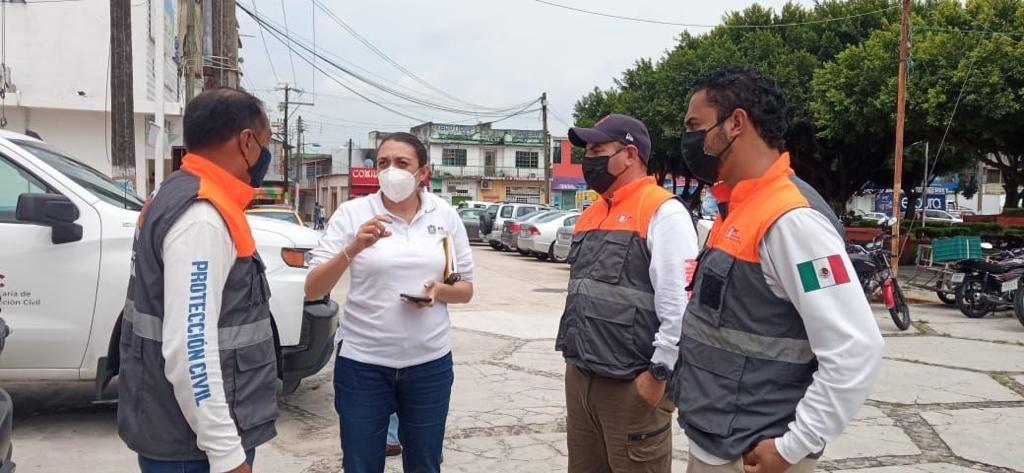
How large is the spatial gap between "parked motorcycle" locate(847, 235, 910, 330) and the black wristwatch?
780 cm

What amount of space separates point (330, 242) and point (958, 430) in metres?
4.57

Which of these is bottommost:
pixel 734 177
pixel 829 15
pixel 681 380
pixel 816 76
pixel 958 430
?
pixel 958 430

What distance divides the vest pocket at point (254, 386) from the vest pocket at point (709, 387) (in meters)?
1.19

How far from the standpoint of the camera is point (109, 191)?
514 cm

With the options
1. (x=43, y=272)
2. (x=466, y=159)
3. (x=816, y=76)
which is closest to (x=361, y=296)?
(x=43, y=272)

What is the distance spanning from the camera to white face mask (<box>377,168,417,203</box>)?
328 cm

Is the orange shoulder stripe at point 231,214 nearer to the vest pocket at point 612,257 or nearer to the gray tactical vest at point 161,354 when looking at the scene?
the gray tactical vest at point 161,354

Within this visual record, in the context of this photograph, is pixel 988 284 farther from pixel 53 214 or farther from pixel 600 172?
pixel 53 214

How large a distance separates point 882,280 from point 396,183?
28.2 ft

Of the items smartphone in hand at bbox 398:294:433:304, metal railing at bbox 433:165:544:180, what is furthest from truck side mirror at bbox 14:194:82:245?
metal railing at bbox 433:165:544:180

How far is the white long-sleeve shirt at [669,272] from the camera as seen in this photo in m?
2.82

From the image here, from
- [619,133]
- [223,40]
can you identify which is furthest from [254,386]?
[223,40]

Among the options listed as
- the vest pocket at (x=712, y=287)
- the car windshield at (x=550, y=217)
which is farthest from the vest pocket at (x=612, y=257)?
the car windshield at (x=550, y=217)

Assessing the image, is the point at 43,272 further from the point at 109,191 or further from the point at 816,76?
the point at 816,76
